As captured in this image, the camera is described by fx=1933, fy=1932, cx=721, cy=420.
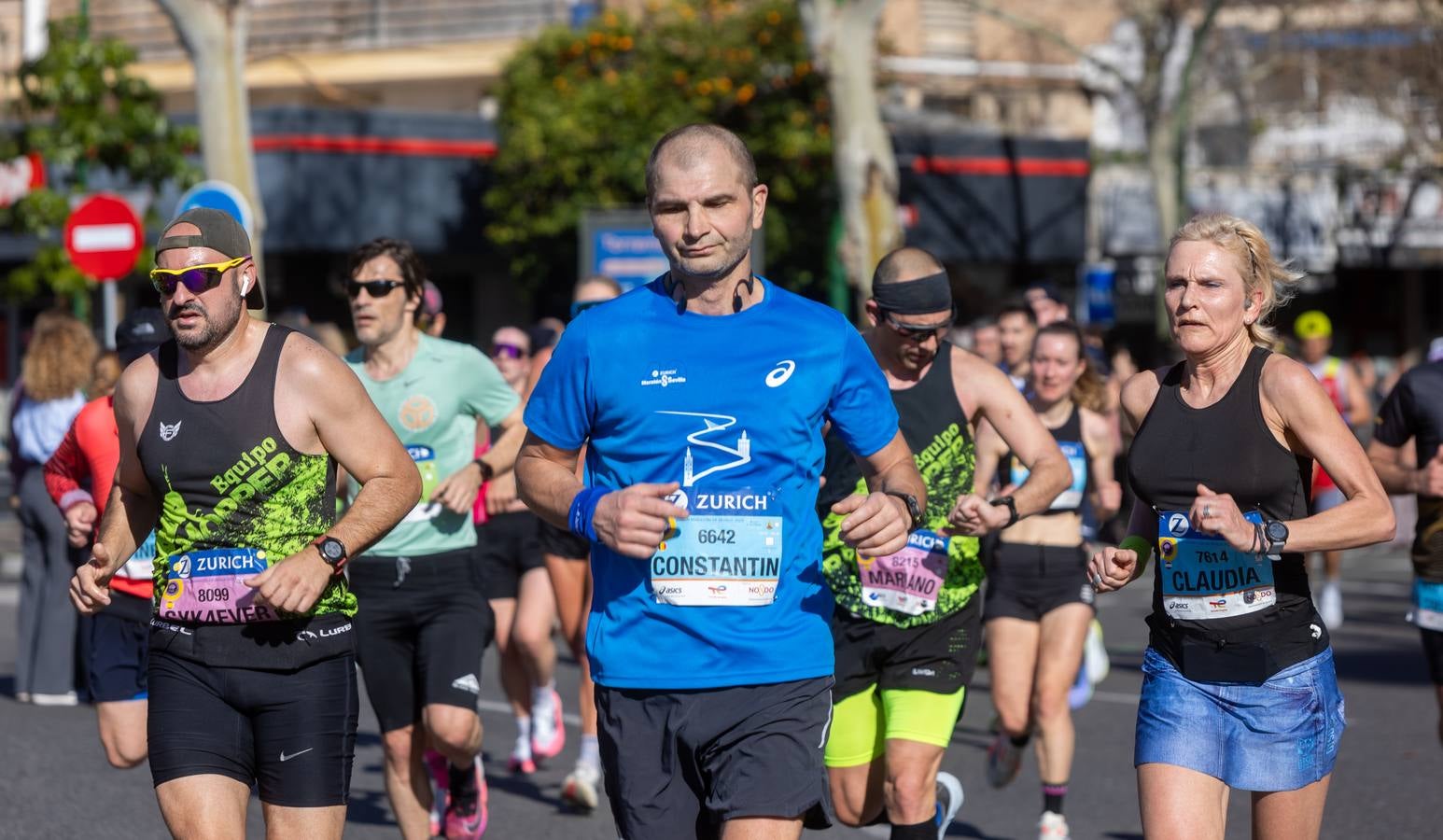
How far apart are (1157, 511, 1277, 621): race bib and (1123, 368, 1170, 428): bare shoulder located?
0.36m

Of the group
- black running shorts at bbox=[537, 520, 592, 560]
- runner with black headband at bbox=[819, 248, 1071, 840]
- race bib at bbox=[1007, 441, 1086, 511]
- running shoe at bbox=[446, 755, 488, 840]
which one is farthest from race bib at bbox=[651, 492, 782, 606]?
black running shorts at bbox=[537, 520, 592, 560]

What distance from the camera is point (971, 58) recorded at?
3616 centimetres

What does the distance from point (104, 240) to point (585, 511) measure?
36.3 ft

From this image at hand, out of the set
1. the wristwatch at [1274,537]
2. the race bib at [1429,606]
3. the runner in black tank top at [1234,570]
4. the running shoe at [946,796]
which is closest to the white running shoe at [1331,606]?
the race bib at [1429,606]

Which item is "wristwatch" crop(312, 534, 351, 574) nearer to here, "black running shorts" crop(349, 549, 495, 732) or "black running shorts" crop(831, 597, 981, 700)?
"black running shorts" crop(349, 549, 495, 732)

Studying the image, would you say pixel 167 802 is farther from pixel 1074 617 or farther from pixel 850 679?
pixel 1074 617

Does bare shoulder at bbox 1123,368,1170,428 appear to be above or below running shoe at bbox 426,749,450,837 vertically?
above

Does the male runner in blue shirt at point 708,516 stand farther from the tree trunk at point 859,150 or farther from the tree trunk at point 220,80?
the tree trunk at point 859,150

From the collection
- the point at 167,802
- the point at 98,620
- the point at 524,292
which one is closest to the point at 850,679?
the point at 167,802

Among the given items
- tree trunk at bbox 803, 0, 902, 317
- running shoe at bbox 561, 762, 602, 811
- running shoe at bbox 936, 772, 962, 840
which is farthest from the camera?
tree trunk at bbox 803, 0, 902, 317

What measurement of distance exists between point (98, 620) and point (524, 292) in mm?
20219

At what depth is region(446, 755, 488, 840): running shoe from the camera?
6.79 m

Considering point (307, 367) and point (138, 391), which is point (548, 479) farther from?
point (138, 391)

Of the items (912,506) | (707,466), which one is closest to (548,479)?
(707,466)
